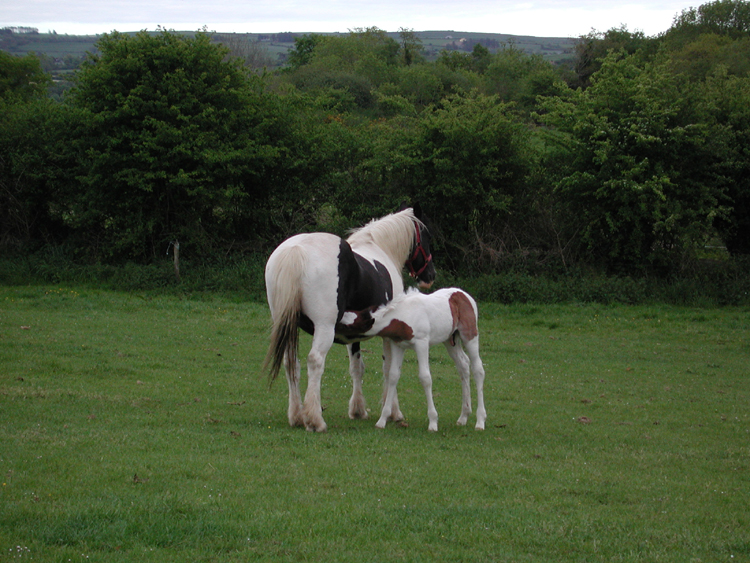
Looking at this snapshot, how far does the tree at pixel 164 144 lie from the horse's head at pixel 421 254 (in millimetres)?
9522

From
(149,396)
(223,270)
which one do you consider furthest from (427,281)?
(223,270)

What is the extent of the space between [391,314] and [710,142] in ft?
45.8

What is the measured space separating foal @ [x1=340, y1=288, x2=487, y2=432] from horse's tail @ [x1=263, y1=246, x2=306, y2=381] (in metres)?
0.68

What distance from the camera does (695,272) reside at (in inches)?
731

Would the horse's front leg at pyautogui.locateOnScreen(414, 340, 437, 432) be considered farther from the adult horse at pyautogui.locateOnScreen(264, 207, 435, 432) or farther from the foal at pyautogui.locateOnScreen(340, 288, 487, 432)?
the adult horse at pyautogui.locateOnScreen(264, 207, 435, 432)

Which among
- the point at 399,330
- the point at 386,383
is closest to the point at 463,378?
the point at 386,383

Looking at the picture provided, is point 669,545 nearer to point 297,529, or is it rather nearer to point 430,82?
point 297,529

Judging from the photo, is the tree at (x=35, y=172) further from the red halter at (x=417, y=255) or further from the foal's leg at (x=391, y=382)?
the foal's leg at (x=391, y=382)

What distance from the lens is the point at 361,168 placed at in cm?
1994

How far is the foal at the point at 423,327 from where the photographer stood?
7777 mm

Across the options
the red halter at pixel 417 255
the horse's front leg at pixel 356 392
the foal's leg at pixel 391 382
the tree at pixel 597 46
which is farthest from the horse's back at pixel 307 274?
the tree at pixel 597 46

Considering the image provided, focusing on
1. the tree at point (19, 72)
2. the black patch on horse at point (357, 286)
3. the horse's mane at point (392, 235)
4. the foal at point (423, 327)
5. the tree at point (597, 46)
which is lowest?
the foal at point (423, 327)

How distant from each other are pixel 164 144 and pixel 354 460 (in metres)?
13.9

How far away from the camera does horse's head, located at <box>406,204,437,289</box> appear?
9594 millimetres
